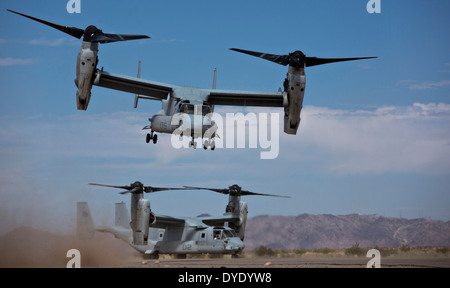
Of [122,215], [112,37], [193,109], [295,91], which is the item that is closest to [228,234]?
[193,109]

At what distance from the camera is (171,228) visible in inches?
1420

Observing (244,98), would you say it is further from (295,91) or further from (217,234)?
(217,234)

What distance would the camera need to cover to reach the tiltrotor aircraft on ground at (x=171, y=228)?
1256 inches

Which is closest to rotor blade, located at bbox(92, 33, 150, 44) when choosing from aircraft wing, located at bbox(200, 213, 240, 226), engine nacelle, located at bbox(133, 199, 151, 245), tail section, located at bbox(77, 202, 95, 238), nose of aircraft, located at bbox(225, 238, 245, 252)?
engine nacelle, located at bbox(133, 199, 151, 245)

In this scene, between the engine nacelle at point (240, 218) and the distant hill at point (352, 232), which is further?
the distant hill at point (352, 232)

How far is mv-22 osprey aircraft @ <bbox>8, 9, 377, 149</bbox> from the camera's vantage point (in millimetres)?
22484

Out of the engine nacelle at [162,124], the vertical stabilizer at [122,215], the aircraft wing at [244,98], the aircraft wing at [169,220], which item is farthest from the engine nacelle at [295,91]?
the vertical stabilizer at [122,215]

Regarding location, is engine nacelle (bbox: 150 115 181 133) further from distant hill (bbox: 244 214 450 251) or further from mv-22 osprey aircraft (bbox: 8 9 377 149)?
distant hill (bbox: 244 214 450 251)

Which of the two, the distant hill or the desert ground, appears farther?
the distant hill

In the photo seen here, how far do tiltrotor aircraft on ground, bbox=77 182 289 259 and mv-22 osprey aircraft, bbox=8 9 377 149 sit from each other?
5742mm

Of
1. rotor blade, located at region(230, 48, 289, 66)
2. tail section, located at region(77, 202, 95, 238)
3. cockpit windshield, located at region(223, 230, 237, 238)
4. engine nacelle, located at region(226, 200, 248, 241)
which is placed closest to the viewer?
rotor blade, located at region(230, 48, 289, 66)

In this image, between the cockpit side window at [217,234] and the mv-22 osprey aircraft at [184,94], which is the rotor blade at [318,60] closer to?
the mv-22 osprey aircraft at [184,94]
